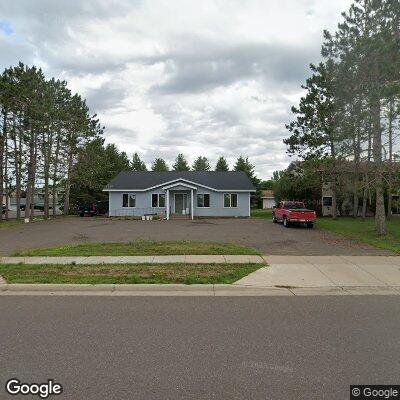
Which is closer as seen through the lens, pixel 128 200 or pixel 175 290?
pixel 175 290

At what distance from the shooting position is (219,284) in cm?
841

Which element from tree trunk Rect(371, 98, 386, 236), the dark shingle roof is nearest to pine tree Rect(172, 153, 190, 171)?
the dark shingle roof

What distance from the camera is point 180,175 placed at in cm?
4216

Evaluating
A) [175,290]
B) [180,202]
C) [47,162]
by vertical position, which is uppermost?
[47,162]

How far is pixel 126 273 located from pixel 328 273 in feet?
16.9

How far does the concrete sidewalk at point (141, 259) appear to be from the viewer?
1101cm

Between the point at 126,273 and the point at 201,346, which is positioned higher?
the point at 126,273

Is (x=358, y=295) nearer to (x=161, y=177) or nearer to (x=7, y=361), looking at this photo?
(x=7, y=361)

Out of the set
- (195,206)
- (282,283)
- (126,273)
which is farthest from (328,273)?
(195,206)

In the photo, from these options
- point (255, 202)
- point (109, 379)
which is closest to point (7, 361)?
point (109, 379)

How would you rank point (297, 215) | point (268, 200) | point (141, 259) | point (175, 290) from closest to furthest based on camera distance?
1. point (175, 290)
2. point (141, 259)
3. point (297, 215)
4. point (268, 200)

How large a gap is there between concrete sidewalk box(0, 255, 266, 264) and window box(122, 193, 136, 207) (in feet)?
86.5

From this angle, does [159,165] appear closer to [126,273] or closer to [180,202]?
[180,202]

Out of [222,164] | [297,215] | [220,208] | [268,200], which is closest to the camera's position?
[297,215]
